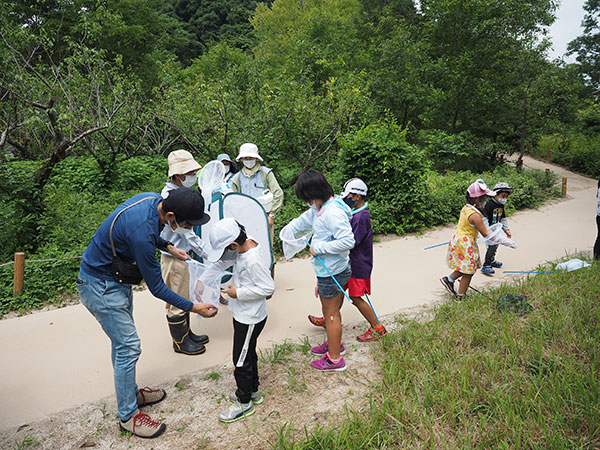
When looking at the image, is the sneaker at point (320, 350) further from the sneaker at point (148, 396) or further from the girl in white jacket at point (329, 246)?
the sneaker at point (148, 396)

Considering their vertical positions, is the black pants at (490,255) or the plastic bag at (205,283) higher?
the plastic bag at (205,283)

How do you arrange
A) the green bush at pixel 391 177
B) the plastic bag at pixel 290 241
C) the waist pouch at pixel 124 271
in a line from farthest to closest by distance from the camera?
the green bush at pixel 391 177 → the plastic bag at pixel 290 241 → the waist pouch at pixel 124 271

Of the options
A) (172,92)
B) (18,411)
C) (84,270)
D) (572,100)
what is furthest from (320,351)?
(572,100)

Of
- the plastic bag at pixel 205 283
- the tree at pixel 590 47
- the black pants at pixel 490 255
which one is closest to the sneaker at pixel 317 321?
the plastic bag at pixel 205 283

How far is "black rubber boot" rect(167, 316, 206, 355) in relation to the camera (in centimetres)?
373

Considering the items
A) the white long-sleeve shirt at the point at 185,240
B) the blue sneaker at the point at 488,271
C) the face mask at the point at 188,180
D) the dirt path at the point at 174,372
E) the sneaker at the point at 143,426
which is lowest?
the blue sneaker at the point at 488,271

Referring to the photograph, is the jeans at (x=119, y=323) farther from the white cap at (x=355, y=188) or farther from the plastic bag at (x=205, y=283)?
the white cap at (x=355, y=188)

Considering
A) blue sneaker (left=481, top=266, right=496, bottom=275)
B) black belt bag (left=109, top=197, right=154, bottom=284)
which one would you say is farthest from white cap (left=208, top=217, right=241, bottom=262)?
blue sneaker (left=481, top=266, right=496, bottom=275)

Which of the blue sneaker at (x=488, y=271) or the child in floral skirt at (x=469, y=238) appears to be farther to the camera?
the blue sneaker at (x=488, y=271)

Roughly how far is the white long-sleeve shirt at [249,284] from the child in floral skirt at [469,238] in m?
2.85

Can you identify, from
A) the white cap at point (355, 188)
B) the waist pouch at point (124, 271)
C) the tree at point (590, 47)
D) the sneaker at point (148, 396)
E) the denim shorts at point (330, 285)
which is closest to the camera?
the waist pouch at point (124, 271)

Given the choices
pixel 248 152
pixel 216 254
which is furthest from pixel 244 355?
pixel 248 152

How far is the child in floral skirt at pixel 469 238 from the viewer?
4.50 meters

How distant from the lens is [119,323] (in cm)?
265
